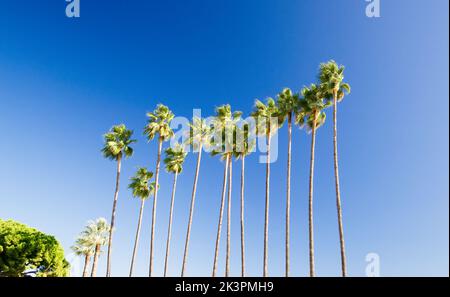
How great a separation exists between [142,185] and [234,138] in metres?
17.4

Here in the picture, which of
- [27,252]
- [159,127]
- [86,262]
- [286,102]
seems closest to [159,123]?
[159,127]

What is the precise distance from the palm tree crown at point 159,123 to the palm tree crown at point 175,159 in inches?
108

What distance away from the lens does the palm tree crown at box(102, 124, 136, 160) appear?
48.8 metres

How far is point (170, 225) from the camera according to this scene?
1829 inches

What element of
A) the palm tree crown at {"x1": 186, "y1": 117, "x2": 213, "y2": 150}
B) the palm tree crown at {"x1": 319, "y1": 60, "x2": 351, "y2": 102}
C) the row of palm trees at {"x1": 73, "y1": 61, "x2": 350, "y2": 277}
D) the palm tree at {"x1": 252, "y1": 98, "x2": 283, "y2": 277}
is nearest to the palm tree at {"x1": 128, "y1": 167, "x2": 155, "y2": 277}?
the row of palm trees at {"x1": 73, "y1": 61, "x2": 350, "y2": 277}

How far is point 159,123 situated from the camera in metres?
48.6

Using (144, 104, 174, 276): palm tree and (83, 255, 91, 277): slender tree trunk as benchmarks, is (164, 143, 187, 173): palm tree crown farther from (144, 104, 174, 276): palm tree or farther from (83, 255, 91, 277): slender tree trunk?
(83, 255, 91, 277): slender tree trunk

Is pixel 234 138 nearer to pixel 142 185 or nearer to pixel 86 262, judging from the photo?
pixel 142 185

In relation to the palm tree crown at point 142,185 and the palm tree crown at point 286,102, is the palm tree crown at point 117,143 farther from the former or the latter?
the palm tree crown at point 286,102

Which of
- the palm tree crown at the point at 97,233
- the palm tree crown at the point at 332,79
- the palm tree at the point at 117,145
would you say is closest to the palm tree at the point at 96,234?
the palm tree crown at the point at 97,233

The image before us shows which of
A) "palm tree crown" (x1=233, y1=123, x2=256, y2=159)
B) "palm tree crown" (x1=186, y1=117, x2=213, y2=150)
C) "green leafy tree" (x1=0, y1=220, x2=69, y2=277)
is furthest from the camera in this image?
"green leafy tree" (x1=0, y1=220, x2=69, y2=277)

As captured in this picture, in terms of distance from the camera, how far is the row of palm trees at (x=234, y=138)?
36025mm
